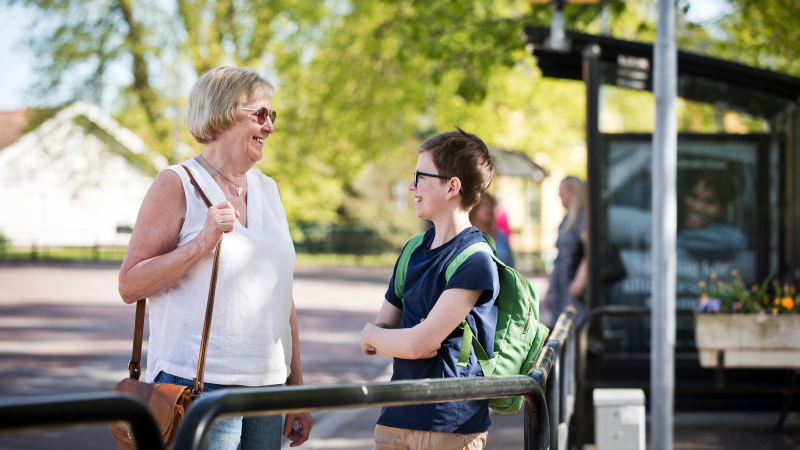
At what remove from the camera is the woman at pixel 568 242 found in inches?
253

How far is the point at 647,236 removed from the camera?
6.58m

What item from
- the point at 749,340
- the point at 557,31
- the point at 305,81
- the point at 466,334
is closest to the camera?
the point at 466,334

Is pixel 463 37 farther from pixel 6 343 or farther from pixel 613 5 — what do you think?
pixel 6 343

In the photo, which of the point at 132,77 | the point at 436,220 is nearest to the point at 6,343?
the point at 436,220

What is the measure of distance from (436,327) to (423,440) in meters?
0.36

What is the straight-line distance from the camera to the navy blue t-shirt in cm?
218

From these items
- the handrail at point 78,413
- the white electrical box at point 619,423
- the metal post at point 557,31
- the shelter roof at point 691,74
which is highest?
the metal post at point 557,31

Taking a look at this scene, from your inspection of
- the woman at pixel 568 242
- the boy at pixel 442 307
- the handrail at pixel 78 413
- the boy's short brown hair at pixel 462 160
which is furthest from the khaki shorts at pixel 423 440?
the woman at pixel 568 242

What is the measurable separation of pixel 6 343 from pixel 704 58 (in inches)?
353

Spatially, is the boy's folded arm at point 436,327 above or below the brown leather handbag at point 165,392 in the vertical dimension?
above

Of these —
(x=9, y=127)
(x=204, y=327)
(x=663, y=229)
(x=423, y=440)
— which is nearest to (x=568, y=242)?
(x=663, y=229)

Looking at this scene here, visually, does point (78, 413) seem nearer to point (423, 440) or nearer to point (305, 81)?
point (423, 440)

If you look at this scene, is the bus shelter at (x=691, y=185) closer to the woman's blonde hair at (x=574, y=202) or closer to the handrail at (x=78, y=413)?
the woman's blonde hair at (x=574, y=202)

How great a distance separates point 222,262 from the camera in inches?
88.4
